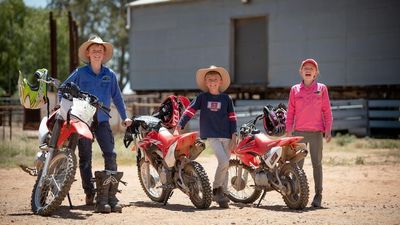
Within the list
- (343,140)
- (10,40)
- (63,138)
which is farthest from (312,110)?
(10,40)

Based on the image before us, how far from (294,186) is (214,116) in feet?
3.82

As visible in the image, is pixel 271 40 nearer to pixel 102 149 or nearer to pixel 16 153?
pixel 16 153

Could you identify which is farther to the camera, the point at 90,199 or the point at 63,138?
the point at 90,199

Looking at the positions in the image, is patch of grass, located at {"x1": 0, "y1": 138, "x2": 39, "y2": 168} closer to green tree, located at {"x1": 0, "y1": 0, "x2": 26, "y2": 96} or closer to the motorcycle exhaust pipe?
the motorcycle exhaust pipe

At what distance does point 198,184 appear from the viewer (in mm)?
7734

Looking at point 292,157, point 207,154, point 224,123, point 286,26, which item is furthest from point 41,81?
point 286,26

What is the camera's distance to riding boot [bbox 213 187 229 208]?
7.97 m

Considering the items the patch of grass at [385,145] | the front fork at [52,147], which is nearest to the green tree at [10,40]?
the patch of grass at [385,145]

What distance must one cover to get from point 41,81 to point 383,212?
365 centimetres

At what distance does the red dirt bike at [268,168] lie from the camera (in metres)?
7.74

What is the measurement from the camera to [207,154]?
1588 centimetres

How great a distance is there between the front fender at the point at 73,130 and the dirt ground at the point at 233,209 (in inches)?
28.6

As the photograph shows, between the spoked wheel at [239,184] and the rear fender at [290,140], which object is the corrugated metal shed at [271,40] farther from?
the rear fender at [290,140]

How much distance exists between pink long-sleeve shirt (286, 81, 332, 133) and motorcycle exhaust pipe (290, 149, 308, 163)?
428mm
